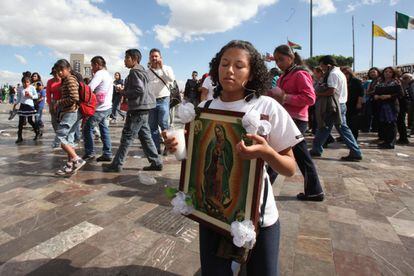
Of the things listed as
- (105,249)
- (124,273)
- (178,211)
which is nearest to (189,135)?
(178,211)

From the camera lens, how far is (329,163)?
5754 mm

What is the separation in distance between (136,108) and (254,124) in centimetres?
369

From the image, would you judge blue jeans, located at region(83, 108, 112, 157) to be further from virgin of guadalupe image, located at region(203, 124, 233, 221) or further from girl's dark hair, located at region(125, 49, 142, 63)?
virgin of guadalupe image, located at region(203, 124, 233, 221)

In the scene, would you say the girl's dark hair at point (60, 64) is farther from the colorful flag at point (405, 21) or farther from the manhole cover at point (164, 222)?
the colorful flag at point (405, 21)

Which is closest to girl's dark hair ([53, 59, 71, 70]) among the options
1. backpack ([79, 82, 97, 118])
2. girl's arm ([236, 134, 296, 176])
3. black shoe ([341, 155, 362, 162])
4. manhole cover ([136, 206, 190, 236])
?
backpack ([79, 82, 97, 118])

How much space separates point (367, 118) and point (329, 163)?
4172mm

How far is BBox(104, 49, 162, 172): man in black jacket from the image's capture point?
4.76 m

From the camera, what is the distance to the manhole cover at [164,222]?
115 inches

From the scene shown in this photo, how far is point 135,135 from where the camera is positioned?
15.9 ft

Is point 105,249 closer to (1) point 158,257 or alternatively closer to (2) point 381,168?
(1) point 158,257

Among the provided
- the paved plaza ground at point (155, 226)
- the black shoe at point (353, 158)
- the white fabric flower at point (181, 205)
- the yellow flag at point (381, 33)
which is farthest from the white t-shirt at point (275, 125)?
the yellow flag at point (381, 33)

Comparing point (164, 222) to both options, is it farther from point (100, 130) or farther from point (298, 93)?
point (100, 130)

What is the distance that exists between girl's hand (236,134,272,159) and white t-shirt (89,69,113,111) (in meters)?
4.77

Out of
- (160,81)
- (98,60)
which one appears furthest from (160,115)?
(98,60)
